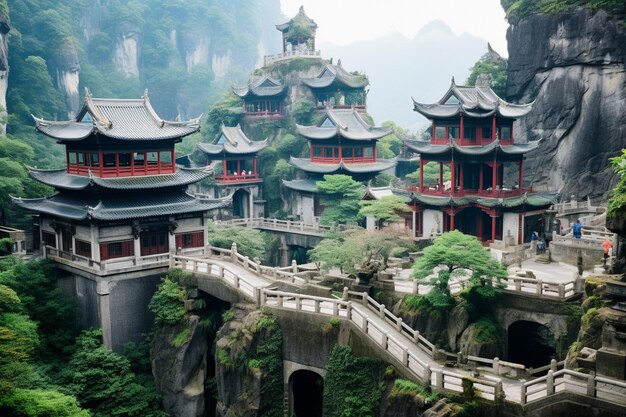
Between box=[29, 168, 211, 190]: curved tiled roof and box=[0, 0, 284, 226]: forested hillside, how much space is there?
1366 cm

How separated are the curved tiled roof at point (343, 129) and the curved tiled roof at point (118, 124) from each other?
21647 mm

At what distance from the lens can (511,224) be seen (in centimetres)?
4547

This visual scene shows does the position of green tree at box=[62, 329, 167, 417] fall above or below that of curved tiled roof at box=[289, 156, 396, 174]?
below

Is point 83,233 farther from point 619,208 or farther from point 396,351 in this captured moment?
point 619,208

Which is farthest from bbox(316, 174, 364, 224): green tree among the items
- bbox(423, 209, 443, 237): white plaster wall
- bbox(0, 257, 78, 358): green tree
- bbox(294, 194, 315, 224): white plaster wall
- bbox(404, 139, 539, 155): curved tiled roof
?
bbox(0, 257, 78, 358): green tree

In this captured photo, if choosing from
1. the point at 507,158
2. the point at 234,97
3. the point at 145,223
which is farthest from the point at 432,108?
the point at 234,97

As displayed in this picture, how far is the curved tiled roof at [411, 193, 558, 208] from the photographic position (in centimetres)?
4447

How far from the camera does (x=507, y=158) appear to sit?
157 feet

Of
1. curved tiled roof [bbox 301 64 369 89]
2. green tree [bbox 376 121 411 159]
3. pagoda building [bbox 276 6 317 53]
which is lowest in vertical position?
green tree [bbox 376 121 411 159]

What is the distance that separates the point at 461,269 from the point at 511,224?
15.5m

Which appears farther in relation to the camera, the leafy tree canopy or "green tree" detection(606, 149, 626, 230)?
the leafy tree canopy

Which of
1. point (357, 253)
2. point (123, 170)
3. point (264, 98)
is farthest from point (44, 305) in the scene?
point (264, 98)

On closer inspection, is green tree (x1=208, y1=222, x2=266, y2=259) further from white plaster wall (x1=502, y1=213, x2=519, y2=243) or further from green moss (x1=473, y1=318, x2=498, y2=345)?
green moss (x1=473, y1=318, x2=498, y2=345)

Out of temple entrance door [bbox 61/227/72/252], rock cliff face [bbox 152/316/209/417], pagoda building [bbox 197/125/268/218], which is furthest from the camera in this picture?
pagoda building [bbox 197/125/268/218]
